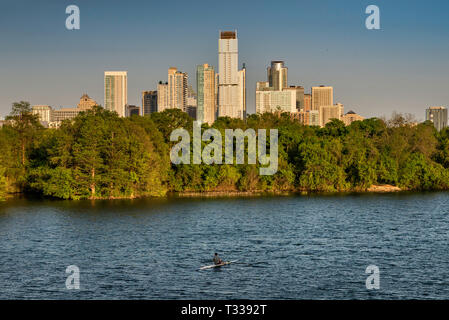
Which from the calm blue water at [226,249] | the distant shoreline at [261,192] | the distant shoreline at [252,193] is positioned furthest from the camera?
the distant shoreline at [261,192]

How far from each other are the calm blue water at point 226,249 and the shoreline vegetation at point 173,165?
8797 mm

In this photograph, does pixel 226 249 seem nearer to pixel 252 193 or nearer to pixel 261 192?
pixel 252 193

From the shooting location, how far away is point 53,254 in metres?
39.1

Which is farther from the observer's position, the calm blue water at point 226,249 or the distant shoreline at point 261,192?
the distant shoreline at point 261,192

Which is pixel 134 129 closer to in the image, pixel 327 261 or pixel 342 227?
pixel 342 227

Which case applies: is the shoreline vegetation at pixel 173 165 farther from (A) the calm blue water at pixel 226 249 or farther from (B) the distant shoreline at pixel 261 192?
(A) the calm blue water at pixel 226 249

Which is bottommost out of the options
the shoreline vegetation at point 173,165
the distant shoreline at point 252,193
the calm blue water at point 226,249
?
the calm blue water at point 226,249

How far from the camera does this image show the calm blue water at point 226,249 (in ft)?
98.7

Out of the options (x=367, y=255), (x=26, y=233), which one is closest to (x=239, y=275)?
(x=367, y=255)

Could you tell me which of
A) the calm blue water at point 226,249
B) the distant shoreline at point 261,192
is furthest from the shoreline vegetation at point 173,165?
the calm blue water at point 226,249

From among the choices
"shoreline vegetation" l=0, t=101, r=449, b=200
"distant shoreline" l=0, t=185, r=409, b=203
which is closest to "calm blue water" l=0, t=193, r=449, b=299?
"shoreline vegetation" l=0, t=101, r=449, b=200

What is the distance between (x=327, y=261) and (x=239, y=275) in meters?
6.77
